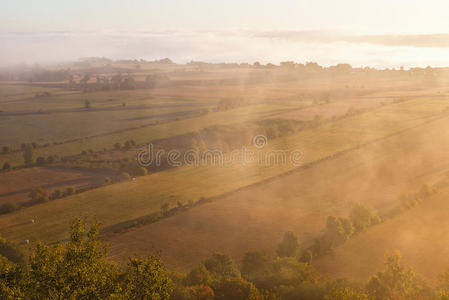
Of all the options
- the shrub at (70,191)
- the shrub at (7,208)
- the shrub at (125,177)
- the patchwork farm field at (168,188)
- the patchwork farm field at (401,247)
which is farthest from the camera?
the shrub at (125,177)

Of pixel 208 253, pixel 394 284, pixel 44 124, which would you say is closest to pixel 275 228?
pixel 208 253

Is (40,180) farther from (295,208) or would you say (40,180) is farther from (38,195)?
(295,208)

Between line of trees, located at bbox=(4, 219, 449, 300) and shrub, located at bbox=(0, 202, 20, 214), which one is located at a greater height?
line of trees, located at bbox=(4, 219, 449, 300)

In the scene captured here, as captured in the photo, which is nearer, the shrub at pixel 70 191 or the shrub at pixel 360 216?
the shrub at pixel 360 216

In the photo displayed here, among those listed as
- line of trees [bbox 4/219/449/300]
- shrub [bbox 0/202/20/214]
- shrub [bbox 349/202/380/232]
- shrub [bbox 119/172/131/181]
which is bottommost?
shrub [bbox 0/202/20/214]

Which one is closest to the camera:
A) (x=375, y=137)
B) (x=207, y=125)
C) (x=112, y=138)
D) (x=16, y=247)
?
(x=16, y=247)

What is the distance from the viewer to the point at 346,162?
45250 mm

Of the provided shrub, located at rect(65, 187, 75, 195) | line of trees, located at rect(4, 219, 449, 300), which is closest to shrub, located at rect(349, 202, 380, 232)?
line of trees, located at rect(4, 219, 449, 300)

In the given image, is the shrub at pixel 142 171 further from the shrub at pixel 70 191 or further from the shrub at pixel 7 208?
the shrub at pixel 7 208

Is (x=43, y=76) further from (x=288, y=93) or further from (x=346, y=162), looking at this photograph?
(x=346, y=162)

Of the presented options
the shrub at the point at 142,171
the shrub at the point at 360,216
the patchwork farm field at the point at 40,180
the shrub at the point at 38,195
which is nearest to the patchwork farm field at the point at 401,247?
the shrub at the point at 360,216

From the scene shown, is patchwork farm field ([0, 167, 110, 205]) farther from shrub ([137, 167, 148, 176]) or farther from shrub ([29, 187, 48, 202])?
shrub ([137, 167, 148, 176])

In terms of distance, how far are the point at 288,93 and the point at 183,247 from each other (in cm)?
7655

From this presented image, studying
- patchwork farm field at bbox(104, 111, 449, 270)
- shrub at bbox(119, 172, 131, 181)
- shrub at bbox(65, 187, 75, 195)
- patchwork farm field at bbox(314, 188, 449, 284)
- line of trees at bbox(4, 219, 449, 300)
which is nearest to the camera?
line of trees at bbox(4, 219, 449, 300)
